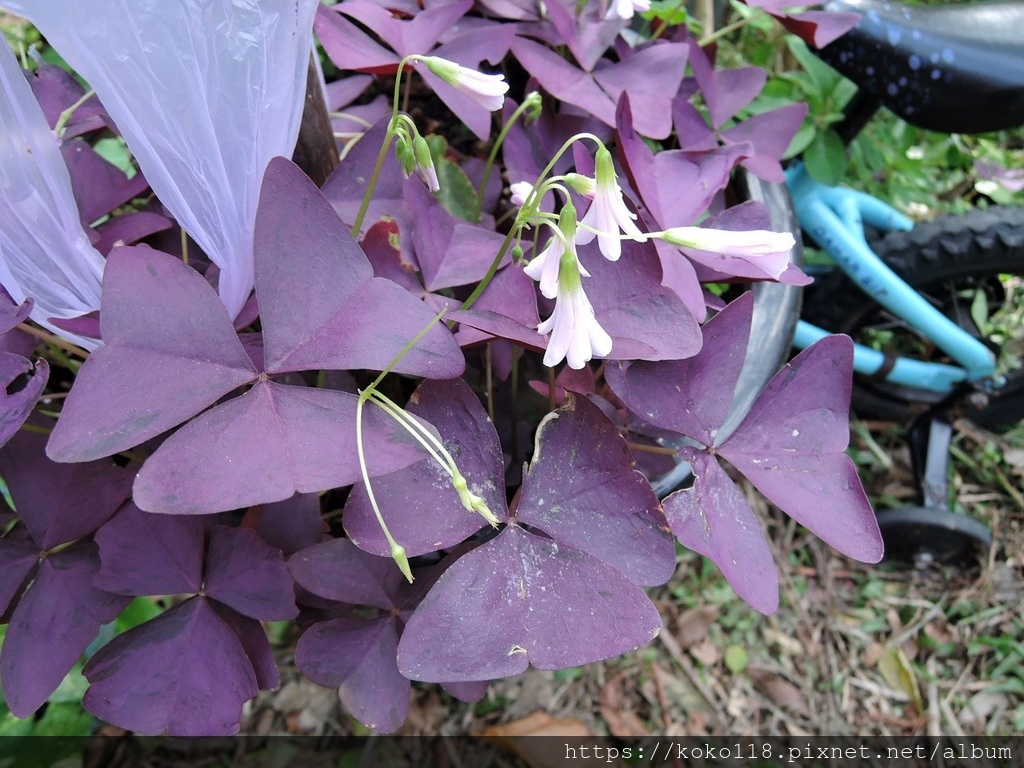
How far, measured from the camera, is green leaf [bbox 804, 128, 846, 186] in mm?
1231

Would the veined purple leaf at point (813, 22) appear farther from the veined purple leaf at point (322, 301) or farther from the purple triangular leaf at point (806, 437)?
the veined purple leaf at point (322, 301)

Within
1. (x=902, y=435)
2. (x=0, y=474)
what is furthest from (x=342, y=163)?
(x=902, y=435)

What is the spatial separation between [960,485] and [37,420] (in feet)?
5.82

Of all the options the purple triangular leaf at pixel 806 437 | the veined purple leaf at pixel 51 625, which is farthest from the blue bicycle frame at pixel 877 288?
the veined purple leaf at pixel 51 625

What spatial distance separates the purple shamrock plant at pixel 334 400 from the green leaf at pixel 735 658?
0.93 m

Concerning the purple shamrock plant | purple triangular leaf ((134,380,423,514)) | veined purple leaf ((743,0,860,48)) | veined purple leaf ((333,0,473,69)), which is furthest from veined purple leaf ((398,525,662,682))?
veined purple leaf ((743,0,860,48))

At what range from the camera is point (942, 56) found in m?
1.08

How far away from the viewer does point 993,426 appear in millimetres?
1716

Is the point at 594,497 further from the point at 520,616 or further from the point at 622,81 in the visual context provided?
the point at 622,81

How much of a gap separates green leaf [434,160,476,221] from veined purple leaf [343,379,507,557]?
30 cm

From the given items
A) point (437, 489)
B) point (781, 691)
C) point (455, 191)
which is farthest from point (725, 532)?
point (781, 691)

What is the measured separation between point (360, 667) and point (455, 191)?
49cm

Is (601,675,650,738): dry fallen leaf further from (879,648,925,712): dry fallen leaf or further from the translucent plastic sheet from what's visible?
the translucent plastic sheet

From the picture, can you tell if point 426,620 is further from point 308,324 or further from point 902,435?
point 902,435
